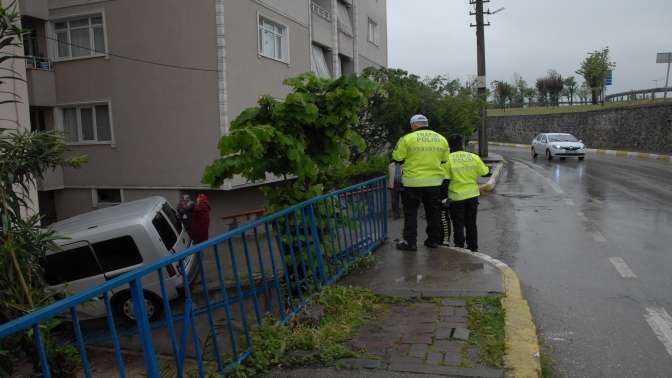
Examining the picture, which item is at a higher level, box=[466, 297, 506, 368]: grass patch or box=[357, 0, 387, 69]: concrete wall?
box=[357, 0, 387, 69]: concrete wall

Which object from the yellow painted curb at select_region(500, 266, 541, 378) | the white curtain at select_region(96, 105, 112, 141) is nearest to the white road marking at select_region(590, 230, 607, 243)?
the yellow painted curb at select_region(500, 266, 541, 378)

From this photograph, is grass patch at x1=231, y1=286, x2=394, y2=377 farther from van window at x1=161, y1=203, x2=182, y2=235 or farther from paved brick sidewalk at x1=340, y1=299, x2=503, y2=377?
van window at x1=161, y1=203, x2=182, y2=235

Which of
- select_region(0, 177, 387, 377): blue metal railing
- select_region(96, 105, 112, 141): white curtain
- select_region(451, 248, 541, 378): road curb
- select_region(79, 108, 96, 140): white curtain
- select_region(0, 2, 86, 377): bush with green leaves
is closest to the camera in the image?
select_region(0, 177, 387, 377): blue metal railing

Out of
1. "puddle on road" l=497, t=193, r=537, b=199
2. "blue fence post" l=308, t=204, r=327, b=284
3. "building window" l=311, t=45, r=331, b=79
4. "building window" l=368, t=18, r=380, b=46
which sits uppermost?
"building window" l=368, t=18, r=380, b=46

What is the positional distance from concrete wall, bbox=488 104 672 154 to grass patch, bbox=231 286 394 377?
2940 cm

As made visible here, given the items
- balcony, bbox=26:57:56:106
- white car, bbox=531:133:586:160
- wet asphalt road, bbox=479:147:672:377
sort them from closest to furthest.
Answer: wet asphalt road, bbox=479:147:672:377 < balcony, bbox=26:57:56:106 < white car, bbox=531:133:586:160

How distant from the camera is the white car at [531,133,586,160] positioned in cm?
2708

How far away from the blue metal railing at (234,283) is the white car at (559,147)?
22645 millimetres

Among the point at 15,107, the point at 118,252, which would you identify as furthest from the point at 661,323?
the point at 15,107

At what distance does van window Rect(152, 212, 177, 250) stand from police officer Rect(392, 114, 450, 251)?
13.6 feet

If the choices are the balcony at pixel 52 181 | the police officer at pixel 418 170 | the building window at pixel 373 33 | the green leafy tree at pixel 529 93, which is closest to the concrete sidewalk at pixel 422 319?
the police officer at pixel 418 170

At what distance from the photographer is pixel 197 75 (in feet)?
49.8

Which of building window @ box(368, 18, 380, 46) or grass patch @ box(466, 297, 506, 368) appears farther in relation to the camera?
building window @ box(368, 18, 380, 46)

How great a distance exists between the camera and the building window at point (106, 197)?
55.5ft
